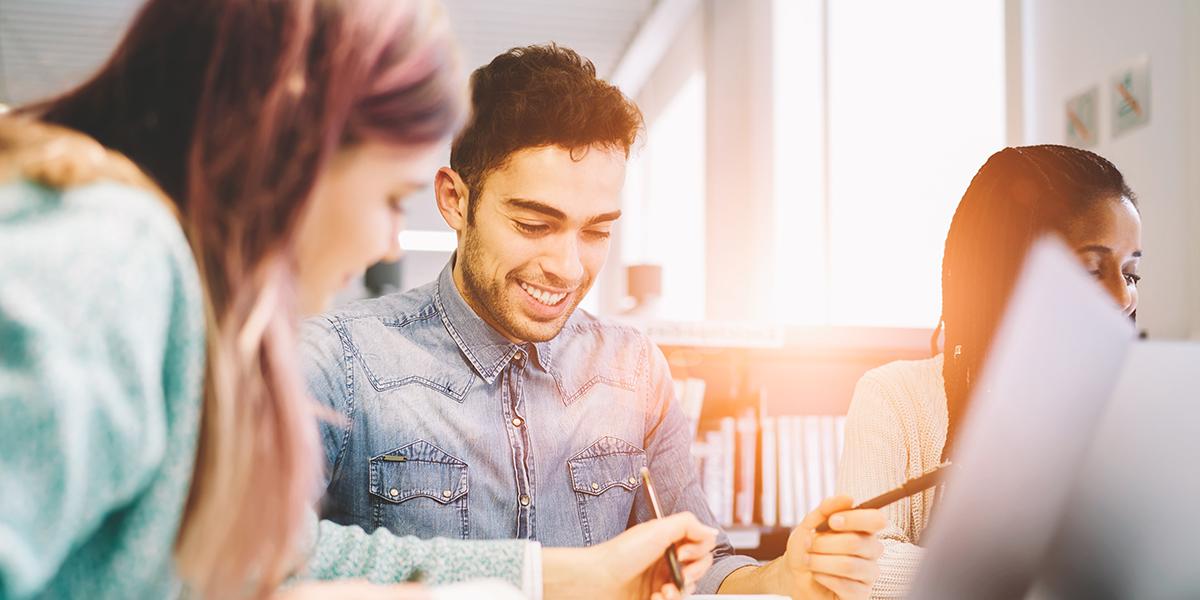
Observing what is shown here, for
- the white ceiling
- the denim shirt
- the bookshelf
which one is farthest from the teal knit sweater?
the white ceiling

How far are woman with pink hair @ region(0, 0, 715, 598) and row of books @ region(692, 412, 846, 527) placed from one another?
1.36m

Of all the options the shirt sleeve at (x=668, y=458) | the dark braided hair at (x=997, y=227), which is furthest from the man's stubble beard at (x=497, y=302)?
the dark braided hair at (x=997, y=227)

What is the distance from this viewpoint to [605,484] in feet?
4.25

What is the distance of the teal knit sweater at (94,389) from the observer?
378mm

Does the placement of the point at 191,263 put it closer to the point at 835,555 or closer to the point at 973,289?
the point at 835,555

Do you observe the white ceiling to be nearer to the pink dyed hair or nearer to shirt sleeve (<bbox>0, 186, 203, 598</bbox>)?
the pink dyed hair

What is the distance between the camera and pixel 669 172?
5.30 meters

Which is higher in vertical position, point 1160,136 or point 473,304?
point 1160,136

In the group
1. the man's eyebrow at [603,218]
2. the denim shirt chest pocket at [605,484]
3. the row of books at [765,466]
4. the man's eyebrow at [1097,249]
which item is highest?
the man's eyebrow at [603,218]

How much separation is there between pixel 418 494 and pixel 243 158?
768mm

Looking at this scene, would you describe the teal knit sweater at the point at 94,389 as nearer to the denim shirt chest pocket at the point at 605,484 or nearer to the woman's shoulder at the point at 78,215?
the woman's shoulder at the point at 78,215

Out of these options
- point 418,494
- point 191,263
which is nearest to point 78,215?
point 191,263

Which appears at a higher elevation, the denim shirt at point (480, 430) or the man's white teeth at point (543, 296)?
the man's white teeth at point (543, 296)

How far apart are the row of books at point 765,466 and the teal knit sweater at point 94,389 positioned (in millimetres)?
1527
